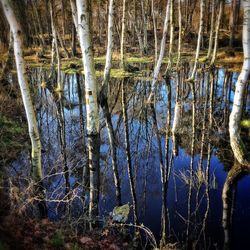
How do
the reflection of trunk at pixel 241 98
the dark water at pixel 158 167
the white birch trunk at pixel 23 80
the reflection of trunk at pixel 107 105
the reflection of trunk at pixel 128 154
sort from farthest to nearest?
the reflection of trunk at pixel 107 105
the reflection of trunk at pixel 241 98
the reflection of trunk at pixel 128 154
the dark water at pixel 158 167
the white birch trunk at pixel 23 80

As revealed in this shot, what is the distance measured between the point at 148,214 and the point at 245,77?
4.50 meters

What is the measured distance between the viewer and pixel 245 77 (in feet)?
27.4

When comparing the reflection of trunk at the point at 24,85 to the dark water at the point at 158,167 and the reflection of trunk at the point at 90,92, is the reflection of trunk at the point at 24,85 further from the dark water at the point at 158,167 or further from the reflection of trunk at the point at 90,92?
the reflection of trunk at the point at 90,92

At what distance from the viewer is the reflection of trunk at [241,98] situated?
8.05 metres

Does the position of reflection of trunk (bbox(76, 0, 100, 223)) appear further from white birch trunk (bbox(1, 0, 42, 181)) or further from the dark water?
white birch trunk (bbox(1, 0, 42, 181))

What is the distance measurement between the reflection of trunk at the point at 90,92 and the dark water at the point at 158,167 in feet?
1.47

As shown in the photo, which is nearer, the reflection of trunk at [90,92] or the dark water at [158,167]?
the dark water at [158,167]

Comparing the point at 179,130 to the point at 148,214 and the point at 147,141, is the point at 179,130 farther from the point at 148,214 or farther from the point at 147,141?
the point at 148,214

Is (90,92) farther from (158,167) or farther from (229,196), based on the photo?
(229,196)

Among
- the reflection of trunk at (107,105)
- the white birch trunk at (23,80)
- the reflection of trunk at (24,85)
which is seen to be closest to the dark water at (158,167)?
the reflection of trunk at (107,105)

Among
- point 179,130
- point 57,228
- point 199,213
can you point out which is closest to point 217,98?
point 179,130

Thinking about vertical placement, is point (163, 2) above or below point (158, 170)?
above

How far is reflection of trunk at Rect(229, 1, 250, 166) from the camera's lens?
805 centimetres

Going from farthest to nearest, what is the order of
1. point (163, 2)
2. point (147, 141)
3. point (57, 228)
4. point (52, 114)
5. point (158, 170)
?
1. point (163, 2)
2. point (52, 114)
3. point (147, 141)
4. point (158, 170)
5. point (57, 228)
